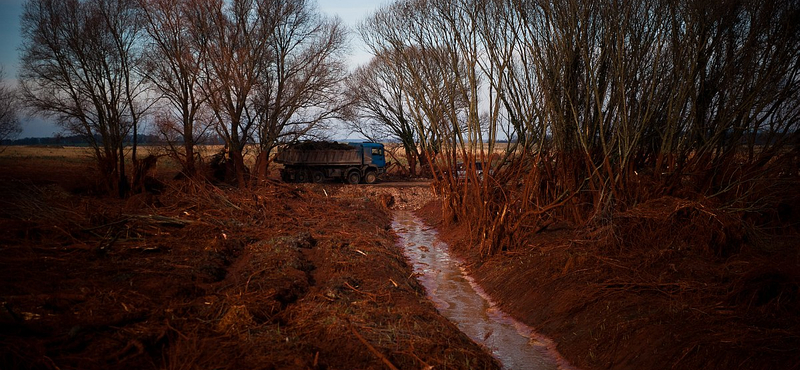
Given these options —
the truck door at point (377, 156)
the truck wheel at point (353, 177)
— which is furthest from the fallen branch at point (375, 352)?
the truck door at point (377, 156)

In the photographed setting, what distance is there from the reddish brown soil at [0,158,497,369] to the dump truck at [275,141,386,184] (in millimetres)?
16944

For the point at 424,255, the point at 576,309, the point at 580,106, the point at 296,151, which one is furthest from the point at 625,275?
the point at 296,151

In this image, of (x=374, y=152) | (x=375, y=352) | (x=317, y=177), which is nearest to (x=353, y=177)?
(x=317, y=177)

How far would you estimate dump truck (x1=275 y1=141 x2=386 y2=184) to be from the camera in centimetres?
2980

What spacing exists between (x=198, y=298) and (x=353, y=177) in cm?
2304

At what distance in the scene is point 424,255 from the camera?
1395 cm

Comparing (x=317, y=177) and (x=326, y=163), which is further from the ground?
(x=326, y=163)

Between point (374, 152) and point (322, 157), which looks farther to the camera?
point (374, 152)

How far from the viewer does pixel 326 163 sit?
2983 centimetres

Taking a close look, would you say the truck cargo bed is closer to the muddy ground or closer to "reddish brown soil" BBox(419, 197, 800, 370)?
the muddy ground

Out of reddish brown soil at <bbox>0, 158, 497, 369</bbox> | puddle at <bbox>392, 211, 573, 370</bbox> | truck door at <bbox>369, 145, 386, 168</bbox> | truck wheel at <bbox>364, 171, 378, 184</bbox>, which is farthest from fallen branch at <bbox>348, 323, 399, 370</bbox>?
truck door at <bbox>369, 145, 386, 168</bbox>

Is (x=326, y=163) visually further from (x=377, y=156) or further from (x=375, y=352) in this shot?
(x=375, y=352)

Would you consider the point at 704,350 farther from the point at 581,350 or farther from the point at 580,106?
the point at 580,106

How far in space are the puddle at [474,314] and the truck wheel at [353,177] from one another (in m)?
14.4
